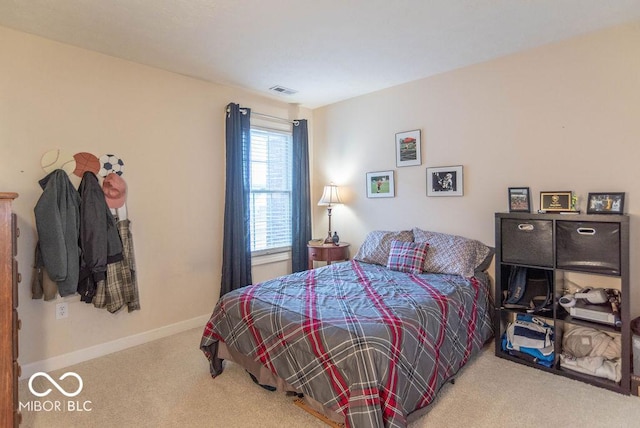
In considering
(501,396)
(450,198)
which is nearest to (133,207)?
(450,198)

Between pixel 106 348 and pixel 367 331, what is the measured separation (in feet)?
7.69

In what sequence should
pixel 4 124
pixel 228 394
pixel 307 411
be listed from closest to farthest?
pixel 307 411 → pixel 228 394 → pixel 4 124

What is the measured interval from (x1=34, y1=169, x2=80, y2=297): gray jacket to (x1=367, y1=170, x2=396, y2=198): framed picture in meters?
2.77

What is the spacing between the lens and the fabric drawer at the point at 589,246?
217cm

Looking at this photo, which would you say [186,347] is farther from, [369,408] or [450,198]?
[450,198]

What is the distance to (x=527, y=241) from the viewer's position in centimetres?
250

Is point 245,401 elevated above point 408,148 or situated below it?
below

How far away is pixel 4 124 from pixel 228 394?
7.92ft

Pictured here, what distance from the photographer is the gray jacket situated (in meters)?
2.36

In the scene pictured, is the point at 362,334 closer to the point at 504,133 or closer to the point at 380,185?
the point at 504,133

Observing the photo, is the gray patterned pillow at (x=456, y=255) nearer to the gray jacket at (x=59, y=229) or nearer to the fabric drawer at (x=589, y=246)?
the fabric drawer at (x=589, y=246)

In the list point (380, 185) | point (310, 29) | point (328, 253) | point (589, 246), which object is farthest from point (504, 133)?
point (328, 253)

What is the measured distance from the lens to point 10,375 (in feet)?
4.59

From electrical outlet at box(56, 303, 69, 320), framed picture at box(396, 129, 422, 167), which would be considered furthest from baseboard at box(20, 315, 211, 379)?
framed picture at box(396, 129, 422, 167)
